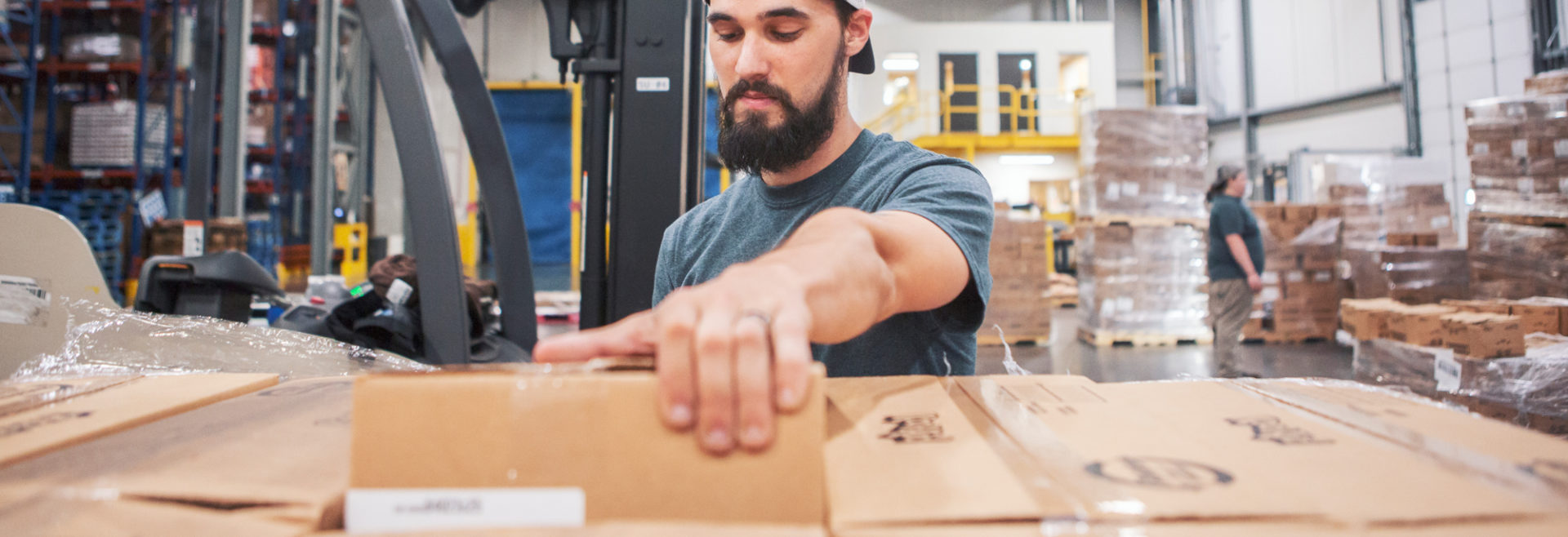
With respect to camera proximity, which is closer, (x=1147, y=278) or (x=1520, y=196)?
(x=1520, y=196)

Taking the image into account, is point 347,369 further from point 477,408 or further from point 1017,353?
point 1017,353

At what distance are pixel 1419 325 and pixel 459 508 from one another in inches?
152

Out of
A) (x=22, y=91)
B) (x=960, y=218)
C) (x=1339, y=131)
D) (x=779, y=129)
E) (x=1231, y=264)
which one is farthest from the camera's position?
(x=1339, y=131)

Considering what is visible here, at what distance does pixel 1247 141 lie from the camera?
13.1 metres

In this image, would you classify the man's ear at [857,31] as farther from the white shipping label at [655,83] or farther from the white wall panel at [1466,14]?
the white wall panel at [1466,14]

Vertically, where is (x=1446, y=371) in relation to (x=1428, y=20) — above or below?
below

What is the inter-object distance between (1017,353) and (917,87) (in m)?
7.83

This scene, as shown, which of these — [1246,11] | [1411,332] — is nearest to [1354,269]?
[1411,332]

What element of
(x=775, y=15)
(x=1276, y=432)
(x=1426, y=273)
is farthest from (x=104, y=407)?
(x=1426, y=273)

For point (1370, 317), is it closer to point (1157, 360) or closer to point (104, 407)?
point (1157, 360)

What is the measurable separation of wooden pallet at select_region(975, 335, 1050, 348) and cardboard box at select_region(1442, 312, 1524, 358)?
355cm

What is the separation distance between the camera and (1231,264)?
4684 mm

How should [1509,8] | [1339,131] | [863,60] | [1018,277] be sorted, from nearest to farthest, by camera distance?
[863,60], [1018,277], [1509,8], [1339,131]

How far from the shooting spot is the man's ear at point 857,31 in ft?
4.49
